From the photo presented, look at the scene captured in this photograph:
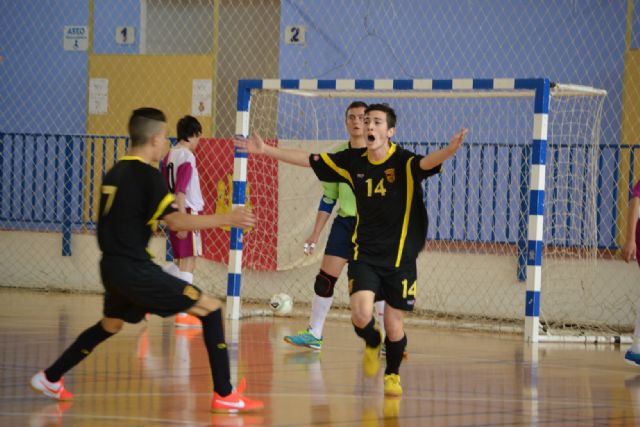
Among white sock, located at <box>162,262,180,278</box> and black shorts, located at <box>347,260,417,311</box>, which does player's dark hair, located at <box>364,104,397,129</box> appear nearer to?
black shorts, located at <box>347,260,417,311</box>

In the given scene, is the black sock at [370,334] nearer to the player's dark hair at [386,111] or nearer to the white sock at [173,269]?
the player's dark hair at [386,111]

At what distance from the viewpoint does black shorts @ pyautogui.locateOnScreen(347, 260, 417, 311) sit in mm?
6293

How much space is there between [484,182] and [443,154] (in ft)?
22.1

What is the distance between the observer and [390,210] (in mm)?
6352

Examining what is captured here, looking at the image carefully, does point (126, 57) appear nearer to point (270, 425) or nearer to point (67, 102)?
point (67, 102)

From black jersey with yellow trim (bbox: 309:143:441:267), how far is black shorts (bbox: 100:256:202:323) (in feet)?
4.31

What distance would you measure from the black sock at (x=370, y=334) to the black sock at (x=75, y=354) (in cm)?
163

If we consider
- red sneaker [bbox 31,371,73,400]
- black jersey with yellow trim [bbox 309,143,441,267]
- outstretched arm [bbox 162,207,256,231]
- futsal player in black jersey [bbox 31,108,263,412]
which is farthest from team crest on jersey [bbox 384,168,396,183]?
red sneaker [bbox 31,371,73,400]

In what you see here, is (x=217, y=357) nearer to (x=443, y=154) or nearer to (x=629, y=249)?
(x=443, y=154)

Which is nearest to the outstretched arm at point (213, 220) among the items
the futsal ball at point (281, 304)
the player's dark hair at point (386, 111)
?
the player's dark hair at point (386, 111)

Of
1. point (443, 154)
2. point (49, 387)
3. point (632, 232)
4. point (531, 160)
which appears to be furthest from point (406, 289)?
point (531, 160)

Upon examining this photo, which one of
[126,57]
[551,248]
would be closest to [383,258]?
[551,248]

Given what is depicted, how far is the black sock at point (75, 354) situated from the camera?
18.2 feet

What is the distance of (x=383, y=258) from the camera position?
20.7ft
